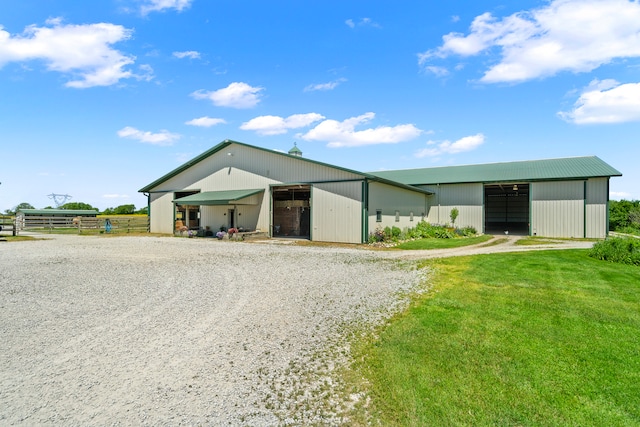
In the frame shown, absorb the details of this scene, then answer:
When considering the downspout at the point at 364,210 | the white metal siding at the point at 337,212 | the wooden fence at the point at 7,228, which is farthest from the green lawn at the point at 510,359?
the wooden fence at the point at 7,228

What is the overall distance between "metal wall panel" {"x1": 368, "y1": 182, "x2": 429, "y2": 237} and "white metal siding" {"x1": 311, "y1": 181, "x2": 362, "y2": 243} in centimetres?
81

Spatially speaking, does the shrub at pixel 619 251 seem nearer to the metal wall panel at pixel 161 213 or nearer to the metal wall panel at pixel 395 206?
the metal wall panel at pixel 395 206

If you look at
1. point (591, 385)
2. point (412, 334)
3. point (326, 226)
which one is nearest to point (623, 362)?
point (591, 385)

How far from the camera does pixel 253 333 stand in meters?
5.23

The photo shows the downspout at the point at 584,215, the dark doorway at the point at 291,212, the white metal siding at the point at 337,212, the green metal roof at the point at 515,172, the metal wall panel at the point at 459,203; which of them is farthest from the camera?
the metal wall panel at the point at 459,203

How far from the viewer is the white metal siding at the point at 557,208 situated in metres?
21.8

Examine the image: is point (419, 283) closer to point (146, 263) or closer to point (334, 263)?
point (334, 263)

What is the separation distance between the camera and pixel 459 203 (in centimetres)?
2602

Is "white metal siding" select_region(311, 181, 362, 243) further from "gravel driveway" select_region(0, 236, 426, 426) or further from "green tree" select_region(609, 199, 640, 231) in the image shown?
"green tree" select_region(609, 199, 640, 231)

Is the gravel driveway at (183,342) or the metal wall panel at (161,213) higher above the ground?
the metal wall panel at (161,213)

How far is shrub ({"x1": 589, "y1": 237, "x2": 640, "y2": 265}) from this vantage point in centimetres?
1128

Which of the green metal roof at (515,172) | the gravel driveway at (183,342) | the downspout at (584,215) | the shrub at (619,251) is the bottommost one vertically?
the gravel driveway at (183,342)

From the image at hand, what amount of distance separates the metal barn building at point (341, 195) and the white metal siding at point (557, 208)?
5 centimetres

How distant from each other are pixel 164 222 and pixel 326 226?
49.4 feet
